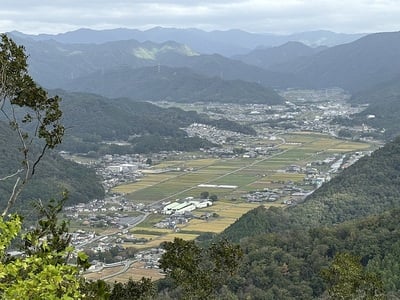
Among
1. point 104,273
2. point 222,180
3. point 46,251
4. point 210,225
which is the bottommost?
point 222,180

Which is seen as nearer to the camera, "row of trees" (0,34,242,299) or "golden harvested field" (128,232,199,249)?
"row of trees" (0,34,242,299)

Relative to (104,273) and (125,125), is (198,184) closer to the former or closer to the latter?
(104,273)

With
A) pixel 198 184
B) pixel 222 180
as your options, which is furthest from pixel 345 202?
pixel 222 180

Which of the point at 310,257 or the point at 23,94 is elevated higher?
the point at 23,94

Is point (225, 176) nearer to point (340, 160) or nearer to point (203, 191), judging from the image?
point (203, 191)

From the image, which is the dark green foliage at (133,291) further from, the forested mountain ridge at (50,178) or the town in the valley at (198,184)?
the forested mountain ridge at (50,178)

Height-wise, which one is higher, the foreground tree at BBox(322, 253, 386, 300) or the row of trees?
the row of trees

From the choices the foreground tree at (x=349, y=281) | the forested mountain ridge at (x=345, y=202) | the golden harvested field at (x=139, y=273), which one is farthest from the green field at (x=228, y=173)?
the foreground tree at (x=349, y=281)

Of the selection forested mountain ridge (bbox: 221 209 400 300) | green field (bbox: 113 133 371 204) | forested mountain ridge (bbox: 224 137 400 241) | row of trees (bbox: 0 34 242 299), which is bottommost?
green field (bbox: 113 133 371 204)

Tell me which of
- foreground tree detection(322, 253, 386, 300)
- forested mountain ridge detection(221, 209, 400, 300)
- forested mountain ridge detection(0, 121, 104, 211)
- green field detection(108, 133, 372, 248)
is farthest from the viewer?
forested mountain ridge detection(0, 121, 104, 211)

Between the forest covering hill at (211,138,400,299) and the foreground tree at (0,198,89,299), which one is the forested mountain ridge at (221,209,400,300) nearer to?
the forest covering hill at (211,138,400,299)

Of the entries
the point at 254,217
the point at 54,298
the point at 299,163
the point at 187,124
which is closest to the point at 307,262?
the point at 254,217

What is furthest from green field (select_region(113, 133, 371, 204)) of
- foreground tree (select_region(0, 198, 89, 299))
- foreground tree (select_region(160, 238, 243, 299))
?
foreground tree (select_region(0, 198, 89, 299))
